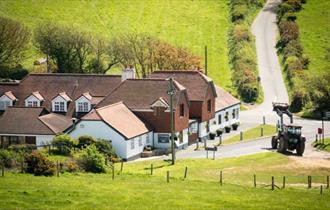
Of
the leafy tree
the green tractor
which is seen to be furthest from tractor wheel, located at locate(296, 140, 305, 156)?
the leafy tree

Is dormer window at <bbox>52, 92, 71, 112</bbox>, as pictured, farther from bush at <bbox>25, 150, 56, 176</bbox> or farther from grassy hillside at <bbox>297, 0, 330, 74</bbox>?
grassy hillside at <bbox>297, 0, 330, 74</bbox>

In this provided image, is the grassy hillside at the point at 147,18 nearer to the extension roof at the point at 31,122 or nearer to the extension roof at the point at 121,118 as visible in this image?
the extension roof at the point at 121,118

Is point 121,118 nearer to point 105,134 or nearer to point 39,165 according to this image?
point 105,134

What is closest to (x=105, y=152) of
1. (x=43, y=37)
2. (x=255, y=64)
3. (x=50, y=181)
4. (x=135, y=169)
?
(x=135, y=169)

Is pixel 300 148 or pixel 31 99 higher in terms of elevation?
pixel 31 99

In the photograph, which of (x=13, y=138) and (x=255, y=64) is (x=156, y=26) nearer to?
(x=255, y=64)

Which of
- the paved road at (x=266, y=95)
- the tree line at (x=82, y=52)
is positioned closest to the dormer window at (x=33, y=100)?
the paved road at (x=266, y=95)

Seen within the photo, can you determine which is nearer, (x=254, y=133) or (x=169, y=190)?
A: (x=169, y=190)

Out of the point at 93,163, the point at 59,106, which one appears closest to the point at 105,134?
the point at 93,163
